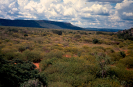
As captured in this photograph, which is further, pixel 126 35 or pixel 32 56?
pixel 126 35

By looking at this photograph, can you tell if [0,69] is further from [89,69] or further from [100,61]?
[100,61]

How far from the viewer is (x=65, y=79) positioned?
11.0m

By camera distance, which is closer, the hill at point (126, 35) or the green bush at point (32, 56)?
the green bush at point (32, 56)

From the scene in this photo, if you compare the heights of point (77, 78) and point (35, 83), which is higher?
point (35, 83)

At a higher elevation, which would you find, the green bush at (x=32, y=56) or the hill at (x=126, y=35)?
the hill at (x=126, y=35)

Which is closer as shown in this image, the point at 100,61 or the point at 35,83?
the point at 35,83

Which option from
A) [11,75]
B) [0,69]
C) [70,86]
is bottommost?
[70,86]

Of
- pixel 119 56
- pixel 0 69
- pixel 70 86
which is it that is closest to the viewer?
pixel 0 69

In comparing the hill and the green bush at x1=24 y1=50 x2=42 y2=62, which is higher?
the hill

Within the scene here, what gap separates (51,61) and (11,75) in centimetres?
744

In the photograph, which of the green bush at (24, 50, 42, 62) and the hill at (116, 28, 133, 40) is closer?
the green bush at (24, 50, 42, 62)

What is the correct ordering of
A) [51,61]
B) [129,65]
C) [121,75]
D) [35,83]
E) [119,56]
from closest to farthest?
[35,83], [121,75], [51,61], [129,65], [119,56]

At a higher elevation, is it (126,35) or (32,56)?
(126,35)

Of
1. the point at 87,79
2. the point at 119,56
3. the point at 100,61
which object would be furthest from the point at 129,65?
the point at 87,79
